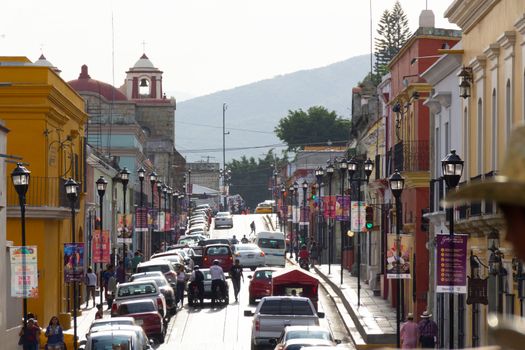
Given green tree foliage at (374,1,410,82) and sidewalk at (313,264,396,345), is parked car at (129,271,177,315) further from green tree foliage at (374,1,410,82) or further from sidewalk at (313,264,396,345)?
green tree foliage at (374,1,410,82)

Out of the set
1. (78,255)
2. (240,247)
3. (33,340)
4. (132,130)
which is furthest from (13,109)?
(132,130)

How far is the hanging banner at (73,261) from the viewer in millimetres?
36894

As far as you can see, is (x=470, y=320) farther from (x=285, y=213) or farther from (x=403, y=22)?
(x=403, y=22)

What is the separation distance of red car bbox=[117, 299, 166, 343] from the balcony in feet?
18.8

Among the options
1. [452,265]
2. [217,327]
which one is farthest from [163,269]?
[452,265]

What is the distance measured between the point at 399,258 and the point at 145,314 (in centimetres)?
693

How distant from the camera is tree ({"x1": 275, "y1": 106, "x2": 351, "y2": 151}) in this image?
16575 centimetres

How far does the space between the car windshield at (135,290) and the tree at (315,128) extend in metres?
124

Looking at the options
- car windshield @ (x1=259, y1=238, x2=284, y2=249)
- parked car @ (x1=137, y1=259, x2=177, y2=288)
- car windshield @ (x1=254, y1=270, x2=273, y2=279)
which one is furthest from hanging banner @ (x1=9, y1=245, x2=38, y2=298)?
car windshield @ (x1=259, y1=238, x2=284, y2=249)

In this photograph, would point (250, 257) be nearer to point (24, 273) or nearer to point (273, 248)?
point (273, 248)

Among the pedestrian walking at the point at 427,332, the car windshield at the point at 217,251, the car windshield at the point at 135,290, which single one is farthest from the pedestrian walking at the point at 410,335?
the car windshield at the point at 217,251

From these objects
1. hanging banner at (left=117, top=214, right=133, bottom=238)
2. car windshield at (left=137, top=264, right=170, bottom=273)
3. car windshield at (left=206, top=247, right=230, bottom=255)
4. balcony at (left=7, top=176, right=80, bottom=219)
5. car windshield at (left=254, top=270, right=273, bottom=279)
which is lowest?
car windshield at (left=254, top=270, right=273, bottom=279)

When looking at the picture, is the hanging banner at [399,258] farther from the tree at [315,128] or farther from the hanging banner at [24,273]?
the tree at [315,128]

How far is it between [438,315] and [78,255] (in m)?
9.56
